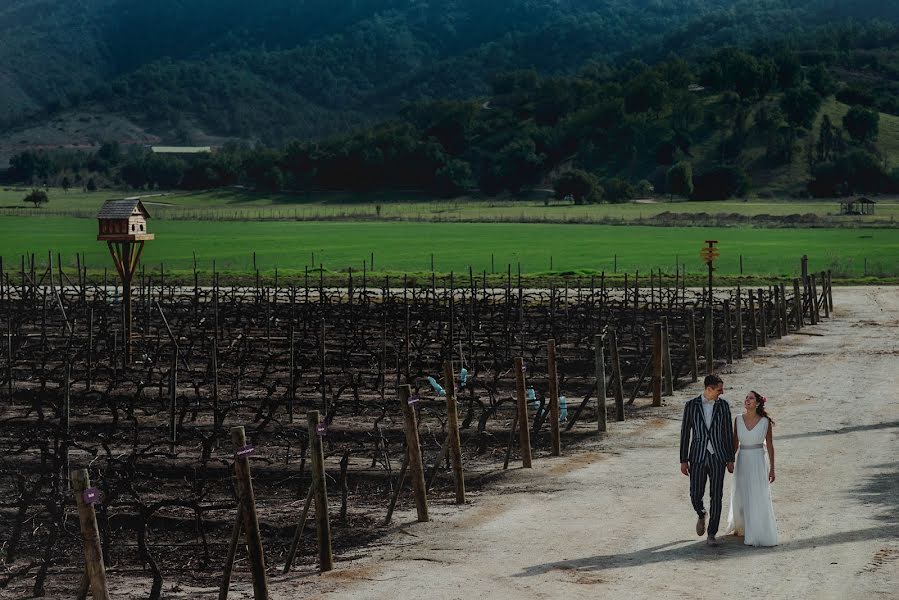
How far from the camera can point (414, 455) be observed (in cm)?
1894

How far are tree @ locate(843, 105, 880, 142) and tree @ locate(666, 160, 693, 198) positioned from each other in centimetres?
3295

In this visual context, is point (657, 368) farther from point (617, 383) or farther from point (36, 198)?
point (36, 198)

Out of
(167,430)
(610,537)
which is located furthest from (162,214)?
(610,537)

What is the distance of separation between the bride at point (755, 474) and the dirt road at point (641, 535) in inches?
9.7

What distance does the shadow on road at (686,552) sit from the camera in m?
16.4

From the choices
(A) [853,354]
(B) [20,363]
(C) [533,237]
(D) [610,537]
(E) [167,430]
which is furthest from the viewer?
(C) [533,237]

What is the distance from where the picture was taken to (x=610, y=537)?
1788 centimetres

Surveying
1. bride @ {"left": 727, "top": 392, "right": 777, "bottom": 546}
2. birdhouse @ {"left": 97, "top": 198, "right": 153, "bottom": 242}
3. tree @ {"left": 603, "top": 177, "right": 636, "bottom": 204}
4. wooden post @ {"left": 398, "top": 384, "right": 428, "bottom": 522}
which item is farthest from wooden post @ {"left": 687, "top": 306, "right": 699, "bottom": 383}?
tree @ {"left": 603, "top": 177, "right": 636, "bottom": 204}

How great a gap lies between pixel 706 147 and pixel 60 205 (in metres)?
80.8

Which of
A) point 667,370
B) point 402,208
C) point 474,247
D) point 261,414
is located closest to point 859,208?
point 402,208

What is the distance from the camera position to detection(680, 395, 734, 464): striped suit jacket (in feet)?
55.7

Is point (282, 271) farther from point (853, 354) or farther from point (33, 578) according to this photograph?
Result: point (33, 578)

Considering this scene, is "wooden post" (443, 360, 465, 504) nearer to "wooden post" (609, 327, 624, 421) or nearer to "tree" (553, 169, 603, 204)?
"wooden post" (609, 327, 624, 421)

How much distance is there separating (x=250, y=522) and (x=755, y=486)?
18.7 feet
